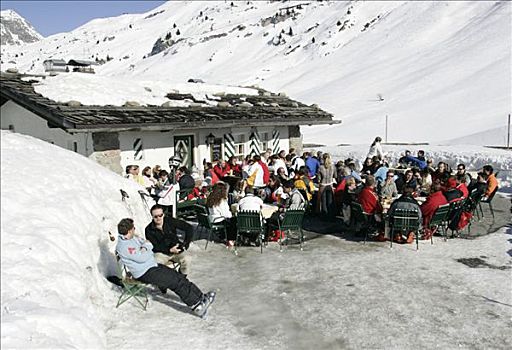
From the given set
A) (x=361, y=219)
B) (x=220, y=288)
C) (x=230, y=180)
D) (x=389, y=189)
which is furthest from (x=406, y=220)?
(x=230, y=180)

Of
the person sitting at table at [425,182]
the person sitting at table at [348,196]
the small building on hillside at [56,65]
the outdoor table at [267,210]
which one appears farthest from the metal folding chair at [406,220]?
the small building on hillside at [56,65]

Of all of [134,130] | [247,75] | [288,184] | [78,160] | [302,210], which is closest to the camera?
[78,160]

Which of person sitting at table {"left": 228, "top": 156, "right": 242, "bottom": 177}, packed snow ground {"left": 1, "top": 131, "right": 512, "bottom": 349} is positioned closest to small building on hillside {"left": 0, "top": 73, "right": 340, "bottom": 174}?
person sitting at table {"left": 228, "top": 156, "right": 242, "bottom": 177}

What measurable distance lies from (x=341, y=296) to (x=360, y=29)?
84.8 m

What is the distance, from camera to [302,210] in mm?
9391

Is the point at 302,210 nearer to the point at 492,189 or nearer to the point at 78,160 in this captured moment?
the point at 78,160

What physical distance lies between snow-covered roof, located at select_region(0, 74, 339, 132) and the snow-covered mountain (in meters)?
18.3

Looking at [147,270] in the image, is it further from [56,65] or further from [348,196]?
[56,65]

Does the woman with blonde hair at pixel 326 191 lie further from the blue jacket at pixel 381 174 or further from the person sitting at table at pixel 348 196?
the blue jacket at pixel 381 174

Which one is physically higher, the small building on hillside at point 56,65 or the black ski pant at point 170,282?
the small building on hillside at point 56,65

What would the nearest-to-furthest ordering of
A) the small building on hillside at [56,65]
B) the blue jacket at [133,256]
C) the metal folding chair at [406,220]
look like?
the blue jacket at [133,256], the metal folding chair at [406,220], the small building on hillside at [56,65]

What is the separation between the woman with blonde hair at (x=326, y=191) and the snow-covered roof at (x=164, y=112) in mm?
4256

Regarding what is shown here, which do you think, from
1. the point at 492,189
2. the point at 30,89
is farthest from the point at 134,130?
the point at 492,189

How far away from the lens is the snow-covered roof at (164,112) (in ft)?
38.5
